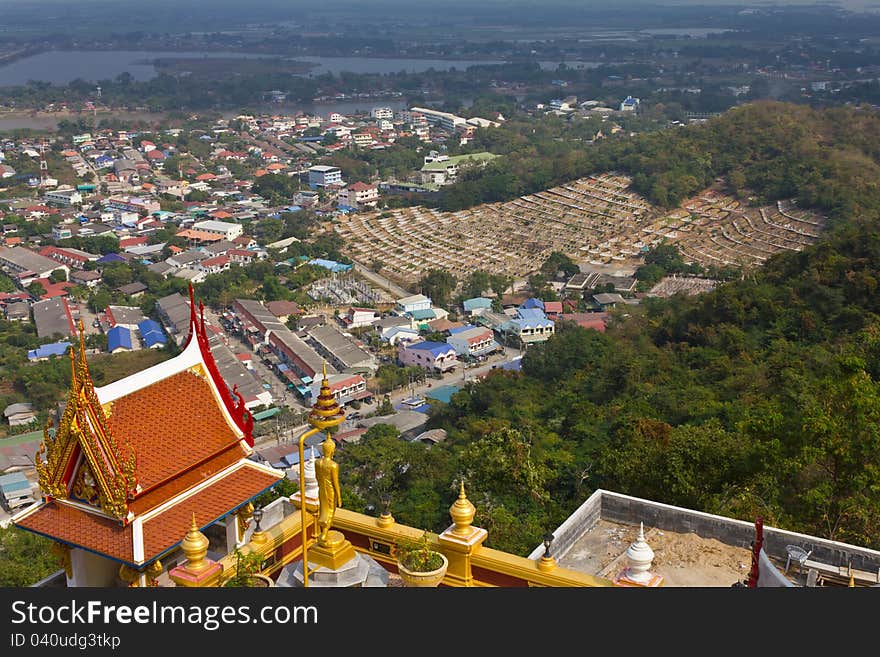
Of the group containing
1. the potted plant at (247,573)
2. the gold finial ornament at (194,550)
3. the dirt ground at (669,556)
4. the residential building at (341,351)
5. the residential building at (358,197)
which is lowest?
the residential building at (358,197)

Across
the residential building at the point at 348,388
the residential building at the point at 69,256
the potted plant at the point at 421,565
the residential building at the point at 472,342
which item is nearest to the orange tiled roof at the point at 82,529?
the potted plant at the point at 421,565

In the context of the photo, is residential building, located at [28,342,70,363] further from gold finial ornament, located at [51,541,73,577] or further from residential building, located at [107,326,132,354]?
gold finial ornament, located at [51,541,73,577]

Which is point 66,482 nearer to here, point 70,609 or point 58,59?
point 70,609

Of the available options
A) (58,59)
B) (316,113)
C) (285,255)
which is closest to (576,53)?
(316,113)

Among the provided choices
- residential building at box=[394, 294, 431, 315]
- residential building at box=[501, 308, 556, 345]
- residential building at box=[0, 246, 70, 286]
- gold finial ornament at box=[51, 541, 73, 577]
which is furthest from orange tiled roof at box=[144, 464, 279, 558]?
residential building at box=[0, 246, 70, 286]

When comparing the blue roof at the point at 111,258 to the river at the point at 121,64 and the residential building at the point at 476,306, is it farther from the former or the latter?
the river at the point at 121,64

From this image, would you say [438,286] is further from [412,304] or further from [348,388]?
[348,388]
